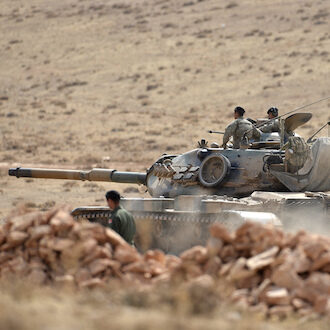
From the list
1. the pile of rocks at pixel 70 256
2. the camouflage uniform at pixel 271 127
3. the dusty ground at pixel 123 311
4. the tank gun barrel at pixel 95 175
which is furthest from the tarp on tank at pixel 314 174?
the dusty ground at pixel 123 311

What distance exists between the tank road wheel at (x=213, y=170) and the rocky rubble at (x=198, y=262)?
503 cm

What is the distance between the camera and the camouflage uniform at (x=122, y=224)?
32.7 feet

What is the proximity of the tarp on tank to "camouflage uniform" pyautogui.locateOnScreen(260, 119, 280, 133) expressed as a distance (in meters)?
1.37

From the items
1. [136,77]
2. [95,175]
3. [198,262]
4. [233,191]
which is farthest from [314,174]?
[136,77]

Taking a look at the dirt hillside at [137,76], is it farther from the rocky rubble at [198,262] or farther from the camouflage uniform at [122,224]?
the rocky rubble at [198,262]

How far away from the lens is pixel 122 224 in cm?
997

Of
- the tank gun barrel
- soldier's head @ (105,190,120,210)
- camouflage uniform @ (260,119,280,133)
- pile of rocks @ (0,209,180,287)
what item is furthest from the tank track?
pile of rocks @ (0,209,180,287)

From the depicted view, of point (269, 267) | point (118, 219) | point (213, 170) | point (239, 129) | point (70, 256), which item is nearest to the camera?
point (269, 267)

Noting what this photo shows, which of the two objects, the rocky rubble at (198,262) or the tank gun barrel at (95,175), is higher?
the tank gun barrel at (95,175)

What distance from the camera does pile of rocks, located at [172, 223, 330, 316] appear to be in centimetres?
768

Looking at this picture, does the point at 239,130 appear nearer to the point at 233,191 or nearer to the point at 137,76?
the point at 233,191

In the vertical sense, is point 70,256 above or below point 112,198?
below

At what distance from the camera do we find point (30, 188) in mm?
29172

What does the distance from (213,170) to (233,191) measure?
Result: 54cm
